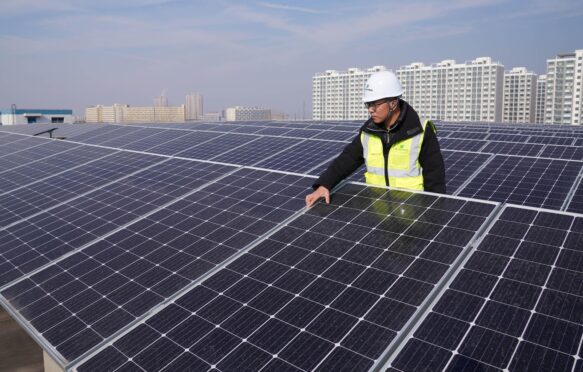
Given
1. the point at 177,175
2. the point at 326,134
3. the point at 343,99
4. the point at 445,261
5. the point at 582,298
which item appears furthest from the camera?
the point at 343,99

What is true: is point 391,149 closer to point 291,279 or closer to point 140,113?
point 291,279

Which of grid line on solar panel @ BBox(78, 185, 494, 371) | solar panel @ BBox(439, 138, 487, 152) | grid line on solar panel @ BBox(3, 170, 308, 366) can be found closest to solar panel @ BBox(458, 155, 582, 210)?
solar panel @ BBox(439, 138, 487, 152)

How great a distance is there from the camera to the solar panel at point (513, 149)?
15758 mm

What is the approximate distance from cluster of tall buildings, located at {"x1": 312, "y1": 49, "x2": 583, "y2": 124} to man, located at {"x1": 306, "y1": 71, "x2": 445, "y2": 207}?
356 ft

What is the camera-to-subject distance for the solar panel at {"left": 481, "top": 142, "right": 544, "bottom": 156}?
51.7ft

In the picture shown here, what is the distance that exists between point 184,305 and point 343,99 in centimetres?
12755

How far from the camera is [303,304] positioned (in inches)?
147

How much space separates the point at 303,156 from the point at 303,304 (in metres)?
12.0

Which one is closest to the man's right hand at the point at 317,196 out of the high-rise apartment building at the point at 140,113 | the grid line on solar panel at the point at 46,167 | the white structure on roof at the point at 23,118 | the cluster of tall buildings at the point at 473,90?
the grid line on solar panel at the point at 46,167

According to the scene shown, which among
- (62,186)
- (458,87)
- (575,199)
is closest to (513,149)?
(575,199)

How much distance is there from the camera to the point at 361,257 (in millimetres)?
4238

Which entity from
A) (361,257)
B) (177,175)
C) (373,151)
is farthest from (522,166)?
(361,257)

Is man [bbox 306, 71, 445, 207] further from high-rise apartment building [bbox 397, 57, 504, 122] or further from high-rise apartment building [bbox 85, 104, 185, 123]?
high-rise apartment building [bbox 85, 104, 185, 123]

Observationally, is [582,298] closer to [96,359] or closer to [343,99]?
[96,359]
